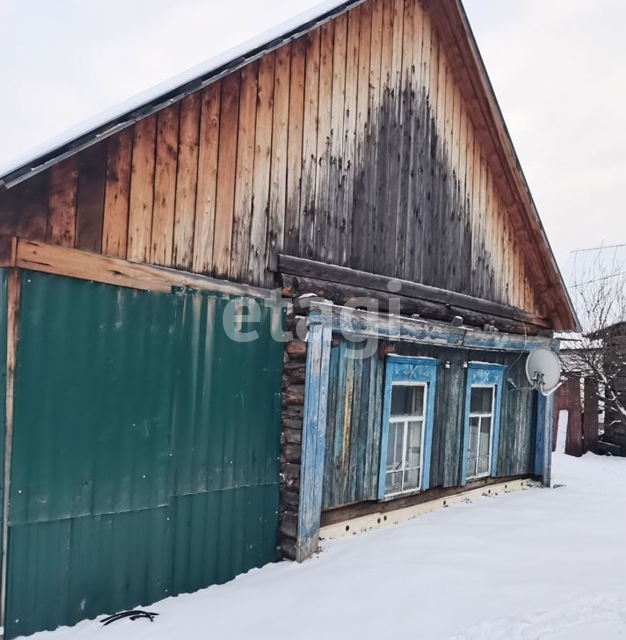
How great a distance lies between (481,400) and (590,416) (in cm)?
697

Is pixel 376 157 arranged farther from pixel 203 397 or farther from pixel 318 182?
pixel 203 397

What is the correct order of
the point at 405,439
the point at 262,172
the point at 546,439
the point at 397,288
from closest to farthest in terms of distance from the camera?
1. the point at 262,172
2. the point at 397,288
3. the point at 405,439
4. the point at 546,439

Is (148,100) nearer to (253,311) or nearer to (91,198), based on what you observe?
(91,198)

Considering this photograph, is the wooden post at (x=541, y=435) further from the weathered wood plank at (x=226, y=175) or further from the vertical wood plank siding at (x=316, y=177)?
the weathered wood plank at (x=226, y=175)

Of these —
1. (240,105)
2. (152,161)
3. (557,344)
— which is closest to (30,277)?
A: (152,161)

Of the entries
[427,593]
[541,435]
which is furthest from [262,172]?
[541,435]

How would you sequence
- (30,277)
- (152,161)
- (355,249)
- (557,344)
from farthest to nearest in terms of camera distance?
(557,344), (355,249), (152,161), (30,277)

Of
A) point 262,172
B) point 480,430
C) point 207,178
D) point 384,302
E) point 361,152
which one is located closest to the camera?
point 207,178

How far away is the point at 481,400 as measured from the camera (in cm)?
869

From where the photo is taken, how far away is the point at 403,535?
6.32 meters

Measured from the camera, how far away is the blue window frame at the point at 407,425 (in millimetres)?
6656

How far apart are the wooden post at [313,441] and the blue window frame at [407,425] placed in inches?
45.9

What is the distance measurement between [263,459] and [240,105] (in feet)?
10.6

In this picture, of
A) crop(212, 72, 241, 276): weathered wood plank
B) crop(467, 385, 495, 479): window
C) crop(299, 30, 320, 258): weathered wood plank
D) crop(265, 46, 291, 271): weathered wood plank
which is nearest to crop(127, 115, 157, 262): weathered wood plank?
crop(212, 72, 241, 276): weathered wood plank
